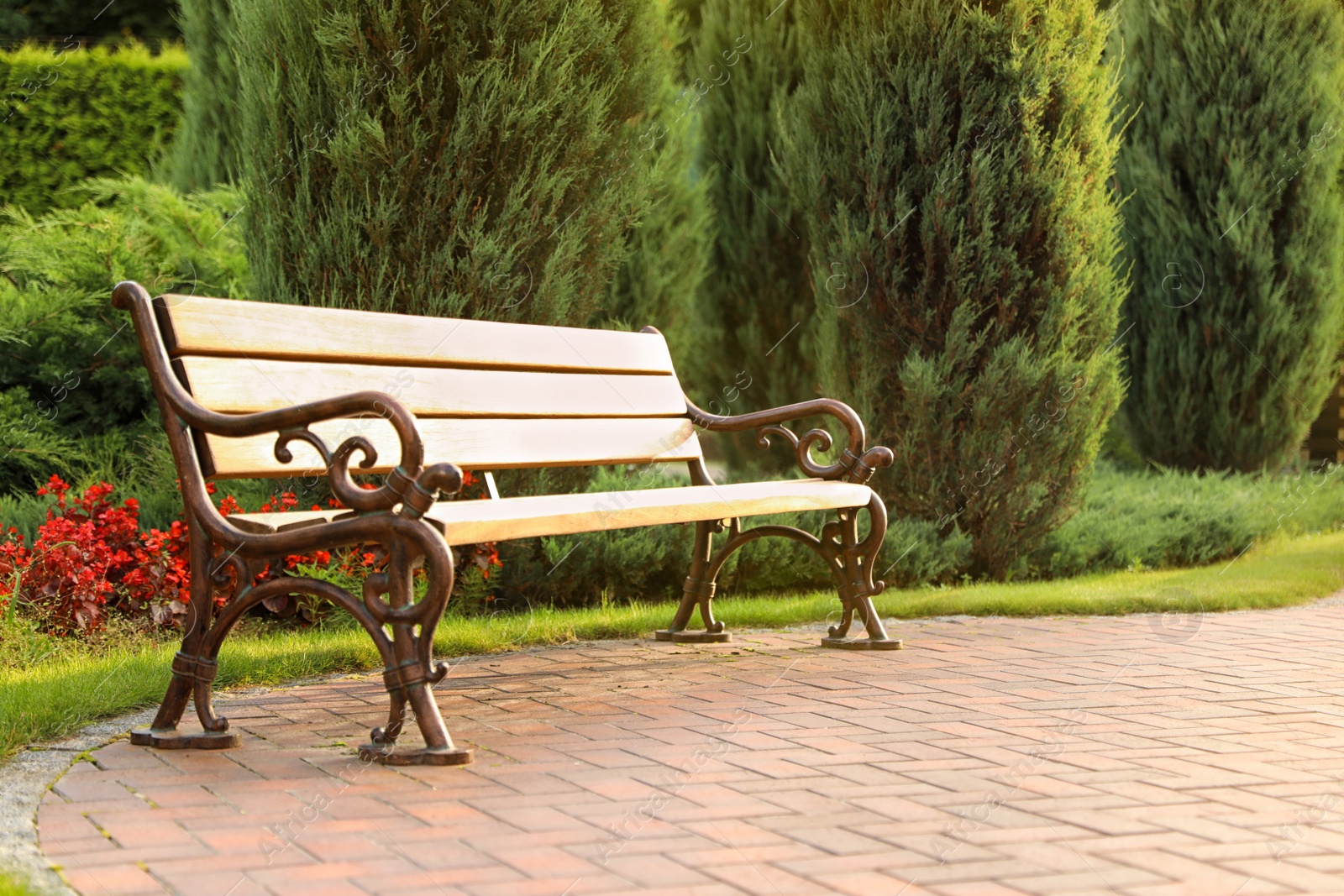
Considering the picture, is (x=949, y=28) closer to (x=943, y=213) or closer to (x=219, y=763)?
(x=943, y=213)

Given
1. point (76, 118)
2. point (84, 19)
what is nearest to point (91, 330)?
point (76, 118)

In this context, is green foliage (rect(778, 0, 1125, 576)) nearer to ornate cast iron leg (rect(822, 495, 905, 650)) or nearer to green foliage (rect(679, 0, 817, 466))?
ornate cast iron leg (rect(822, 495, 905, 650))

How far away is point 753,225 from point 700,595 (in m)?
4.79

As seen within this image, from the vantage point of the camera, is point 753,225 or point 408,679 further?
point 753,225

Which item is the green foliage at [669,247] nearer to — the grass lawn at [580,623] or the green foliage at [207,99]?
the grass lawn at [580,623]

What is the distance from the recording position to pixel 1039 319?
6.66 meters

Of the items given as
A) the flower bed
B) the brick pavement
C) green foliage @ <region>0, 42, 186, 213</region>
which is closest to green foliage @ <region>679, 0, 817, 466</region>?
the flower bed

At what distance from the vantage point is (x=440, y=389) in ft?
13.4

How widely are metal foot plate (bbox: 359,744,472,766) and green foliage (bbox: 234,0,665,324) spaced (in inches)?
105

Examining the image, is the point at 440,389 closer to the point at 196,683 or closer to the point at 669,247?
the point at 196,683

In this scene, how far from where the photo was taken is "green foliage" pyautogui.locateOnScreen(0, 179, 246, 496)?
655cm

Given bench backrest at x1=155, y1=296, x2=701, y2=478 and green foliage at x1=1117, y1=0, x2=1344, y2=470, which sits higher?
green foliage at x1=1117, y1=0, x2=1344, y2=470

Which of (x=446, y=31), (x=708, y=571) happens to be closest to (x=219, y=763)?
(x=708, y=571)

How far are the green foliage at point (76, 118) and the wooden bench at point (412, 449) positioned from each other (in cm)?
780
